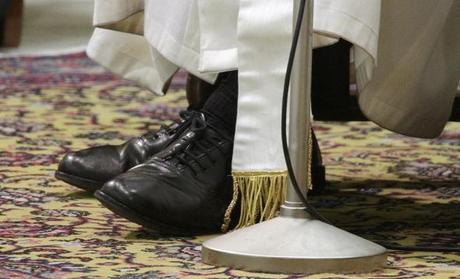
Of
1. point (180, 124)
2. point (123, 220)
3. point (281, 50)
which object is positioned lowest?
point (123, 220)

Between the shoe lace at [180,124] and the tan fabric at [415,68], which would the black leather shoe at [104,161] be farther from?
the tan fabric at [415,68]

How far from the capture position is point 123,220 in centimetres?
143

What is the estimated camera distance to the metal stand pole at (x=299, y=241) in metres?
1.11

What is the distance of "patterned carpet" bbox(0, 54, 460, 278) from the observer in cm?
117

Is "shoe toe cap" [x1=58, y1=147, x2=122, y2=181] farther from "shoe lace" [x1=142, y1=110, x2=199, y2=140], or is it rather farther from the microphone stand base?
the microphone stand base

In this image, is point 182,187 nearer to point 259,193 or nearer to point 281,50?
point 259,193

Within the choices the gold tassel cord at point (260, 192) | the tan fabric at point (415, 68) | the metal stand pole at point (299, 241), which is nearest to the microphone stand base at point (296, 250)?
the metal stand pole at point (299, 241)

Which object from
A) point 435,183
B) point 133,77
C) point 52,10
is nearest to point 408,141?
point 435,183

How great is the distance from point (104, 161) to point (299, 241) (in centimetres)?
51

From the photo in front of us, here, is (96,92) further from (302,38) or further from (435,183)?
(302,38)

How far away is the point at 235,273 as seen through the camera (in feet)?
3.68

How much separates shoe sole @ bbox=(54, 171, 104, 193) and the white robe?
0.59 feet

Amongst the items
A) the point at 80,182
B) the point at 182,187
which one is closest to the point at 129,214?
the point at 182,187

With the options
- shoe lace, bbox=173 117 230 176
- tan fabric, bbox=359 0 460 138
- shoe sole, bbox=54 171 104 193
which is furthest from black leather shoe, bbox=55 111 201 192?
tan fabric, bbox=359 0 460 138
